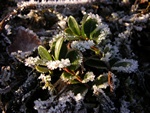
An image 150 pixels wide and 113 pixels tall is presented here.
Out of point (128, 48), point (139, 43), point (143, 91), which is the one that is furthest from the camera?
point (139, 43)

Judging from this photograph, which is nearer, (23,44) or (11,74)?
(11,74)

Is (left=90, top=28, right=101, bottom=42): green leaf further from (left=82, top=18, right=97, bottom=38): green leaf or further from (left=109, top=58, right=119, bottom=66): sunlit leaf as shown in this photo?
(left=109, top=58, right=119, bottom=66): sunlit leaf

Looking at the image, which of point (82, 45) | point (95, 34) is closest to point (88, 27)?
point (95, 34)

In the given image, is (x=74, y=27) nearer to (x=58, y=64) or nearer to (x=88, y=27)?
(x=88, y=27)

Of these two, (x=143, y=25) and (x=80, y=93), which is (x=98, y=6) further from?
(x=80, y=93)

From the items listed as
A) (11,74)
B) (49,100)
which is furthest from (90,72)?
(11,74)

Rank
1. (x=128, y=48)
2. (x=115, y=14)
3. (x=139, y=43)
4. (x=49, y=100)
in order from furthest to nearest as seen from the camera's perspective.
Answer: (x=115, y=14) < (x=139, y=43) < (x=128, y=48) < (x=49, y=100)

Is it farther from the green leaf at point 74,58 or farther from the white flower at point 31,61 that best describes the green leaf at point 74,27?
the white flower at point 31,61
